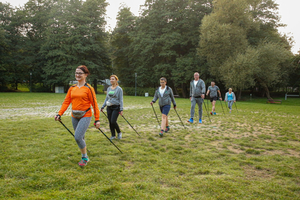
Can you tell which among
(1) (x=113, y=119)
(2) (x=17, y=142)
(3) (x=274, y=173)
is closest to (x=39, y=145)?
(2) (x=17, y=142)

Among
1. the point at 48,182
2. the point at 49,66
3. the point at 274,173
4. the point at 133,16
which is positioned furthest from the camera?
the point at 133,16

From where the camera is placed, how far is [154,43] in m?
36.2

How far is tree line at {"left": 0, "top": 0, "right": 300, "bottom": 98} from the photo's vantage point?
1093 inches

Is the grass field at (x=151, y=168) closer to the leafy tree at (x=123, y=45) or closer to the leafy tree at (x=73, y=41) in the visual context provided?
the leafy tree at (x=73, y=41)

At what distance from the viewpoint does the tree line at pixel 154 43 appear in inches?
1093

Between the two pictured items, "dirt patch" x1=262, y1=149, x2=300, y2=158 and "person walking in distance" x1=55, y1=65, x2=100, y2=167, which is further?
"dirt patch" x1=262, y1=149, x2=300, y2=158

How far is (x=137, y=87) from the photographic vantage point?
42.3 m

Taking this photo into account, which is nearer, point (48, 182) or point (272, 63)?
point (48, 182)

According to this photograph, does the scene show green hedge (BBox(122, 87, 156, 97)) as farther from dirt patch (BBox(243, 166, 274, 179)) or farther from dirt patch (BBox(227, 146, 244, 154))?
dirt patch (BBox(243, 166, 274, 179))

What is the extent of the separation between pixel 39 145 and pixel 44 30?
1847 inches

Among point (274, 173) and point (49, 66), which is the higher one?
point (49, 66)

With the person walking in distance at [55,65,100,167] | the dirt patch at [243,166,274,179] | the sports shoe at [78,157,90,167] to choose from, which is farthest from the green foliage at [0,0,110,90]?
the dirt patch at [243,166,274,179]

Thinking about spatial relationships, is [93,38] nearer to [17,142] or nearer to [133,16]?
[133,16]

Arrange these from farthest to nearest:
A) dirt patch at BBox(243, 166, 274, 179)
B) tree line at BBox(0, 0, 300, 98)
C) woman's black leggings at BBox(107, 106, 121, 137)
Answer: tree line at BBox(0, 0, 300, 98) < woman's black leggings at BBox(107, 106, 121, 137) < dirt patch at BBox(243, 166, 274, 179)
